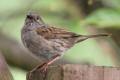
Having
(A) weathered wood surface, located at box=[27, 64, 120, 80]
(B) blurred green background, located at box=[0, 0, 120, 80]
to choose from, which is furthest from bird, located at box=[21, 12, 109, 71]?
(A) weathered wood surface, located at box=[27, 64, 120, 80]

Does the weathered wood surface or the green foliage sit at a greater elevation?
the green foliage

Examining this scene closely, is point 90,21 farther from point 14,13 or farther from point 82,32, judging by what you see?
point 14,13

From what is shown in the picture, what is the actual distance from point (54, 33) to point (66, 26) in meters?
0.11

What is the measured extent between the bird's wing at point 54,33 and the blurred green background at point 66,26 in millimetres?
100

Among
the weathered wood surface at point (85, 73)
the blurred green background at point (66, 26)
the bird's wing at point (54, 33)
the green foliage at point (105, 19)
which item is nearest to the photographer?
the weathered wood surface at point (85, 73)

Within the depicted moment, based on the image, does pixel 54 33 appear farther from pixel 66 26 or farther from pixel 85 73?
pixel 85 73

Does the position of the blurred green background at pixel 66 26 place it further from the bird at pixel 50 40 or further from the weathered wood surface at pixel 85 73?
the weathered wood surface at pixel 85 73

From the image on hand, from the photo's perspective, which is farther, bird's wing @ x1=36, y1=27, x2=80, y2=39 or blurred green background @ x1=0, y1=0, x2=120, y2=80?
blurred green background @ x1=0, y1=0, x2=120, y2=80

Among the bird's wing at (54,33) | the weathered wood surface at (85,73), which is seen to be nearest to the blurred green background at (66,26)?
the bird's wing at (54,33)

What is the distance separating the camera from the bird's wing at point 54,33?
445 cm

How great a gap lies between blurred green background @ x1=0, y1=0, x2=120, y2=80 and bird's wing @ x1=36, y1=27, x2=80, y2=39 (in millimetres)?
100

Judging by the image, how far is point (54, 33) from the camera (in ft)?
15.0

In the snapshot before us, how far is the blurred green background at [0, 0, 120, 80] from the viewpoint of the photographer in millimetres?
4941

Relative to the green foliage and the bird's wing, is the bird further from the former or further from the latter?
the green foliage
